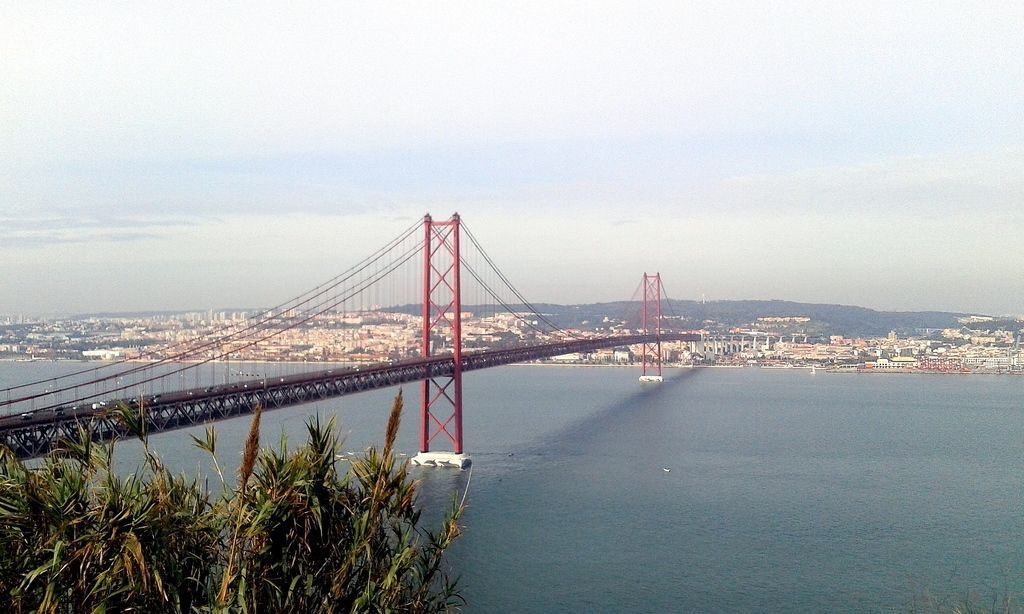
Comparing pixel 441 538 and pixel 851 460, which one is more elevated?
pixel 441 538

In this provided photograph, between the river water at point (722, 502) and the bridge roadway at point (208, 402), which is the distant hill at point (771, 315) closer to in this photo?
the river water at point (722, 502)

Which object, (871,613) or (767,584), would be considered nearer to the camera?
Result: (871,613)

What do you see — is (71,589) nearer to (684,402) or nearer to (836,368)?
(684,402)

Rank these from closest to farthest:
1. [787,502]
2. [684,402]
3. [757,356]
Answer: [787,502] < [684,402] < [757,356]

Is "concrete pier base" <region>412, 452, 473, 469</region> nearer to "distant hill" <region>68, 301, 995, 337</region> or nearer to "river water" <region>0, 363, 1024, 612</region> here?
"river water" <region>0, 363, 1024, 612</region>

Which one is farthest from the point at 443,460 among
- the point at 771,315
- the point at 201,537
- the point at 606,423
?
the point at 771,315

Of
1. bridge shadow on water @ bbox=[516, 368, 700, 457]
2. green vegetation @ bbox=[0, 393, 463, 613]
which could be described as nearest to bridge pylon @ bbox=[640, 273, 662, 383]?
bridge shadow on water @ bbox=[516, 368, 700, 457]

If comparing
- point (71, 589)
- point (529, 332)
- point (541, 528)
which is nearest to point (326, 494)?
point (71, 589)
